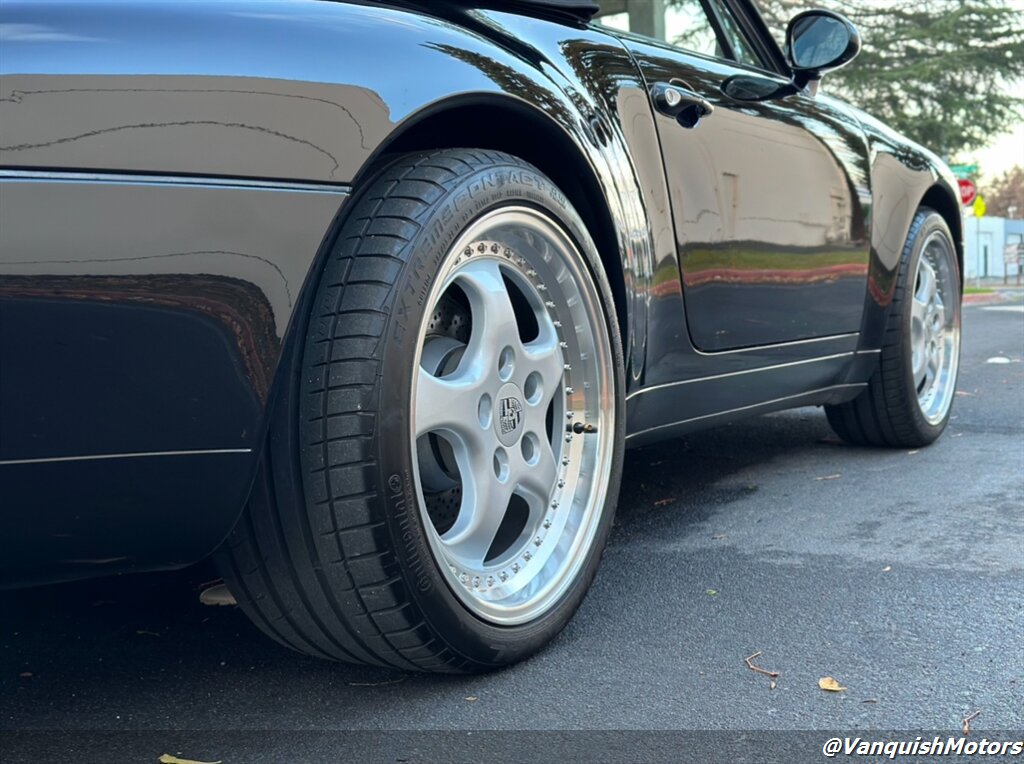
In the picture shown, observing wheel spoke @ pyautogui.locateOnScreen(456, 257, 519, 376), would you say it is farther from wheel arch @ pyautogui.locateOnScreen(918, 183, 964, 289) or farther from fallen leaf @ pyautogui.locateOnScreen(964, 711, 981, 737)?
wheel arch @ pyautogui.locateOnScreen(918, 183, 964, 289)

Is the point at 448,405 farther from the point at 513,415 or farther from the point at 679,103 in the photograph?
the point at 679,103

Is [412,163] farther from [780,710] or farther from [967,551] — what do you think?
[967,551]

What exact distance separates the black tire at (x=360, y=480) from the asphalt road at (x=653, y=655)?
13 cm

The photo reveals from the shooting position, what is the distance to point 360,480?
1597 millimetres

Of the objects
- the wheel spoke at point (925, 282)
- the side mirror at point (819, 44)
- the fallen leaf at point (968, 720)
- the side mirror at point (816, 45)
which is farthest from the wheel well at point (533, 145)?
the wheel spoke at point (925, 282)

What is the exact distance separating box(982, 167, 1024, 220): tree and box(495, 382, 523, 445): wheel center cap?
57.9m

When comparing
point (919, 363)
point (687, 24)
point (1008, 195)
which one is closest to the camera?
point (687, 24)

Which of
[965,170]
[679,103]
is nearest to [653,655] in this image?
[679,103]

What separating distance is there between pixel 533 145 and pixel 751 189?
832mm

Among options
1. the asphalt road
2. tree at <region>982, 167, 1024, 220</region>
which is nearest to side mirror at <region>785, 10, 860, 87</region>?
the asphalt road

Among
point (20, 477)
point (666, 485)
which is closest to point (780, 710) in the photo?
point (20, 477)

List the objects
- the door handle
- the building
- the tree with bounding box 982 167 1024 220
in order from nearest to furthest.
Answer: the door handle, the building, the tree with bounding box 982 167 1024 220

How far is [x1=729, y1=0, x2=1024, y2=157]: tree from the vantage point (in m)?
20.4

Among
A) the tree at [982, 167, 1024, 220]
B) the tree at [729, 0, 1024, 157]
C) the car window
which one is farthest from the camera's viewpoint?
the tree at [982, 167, 1024, 220]
